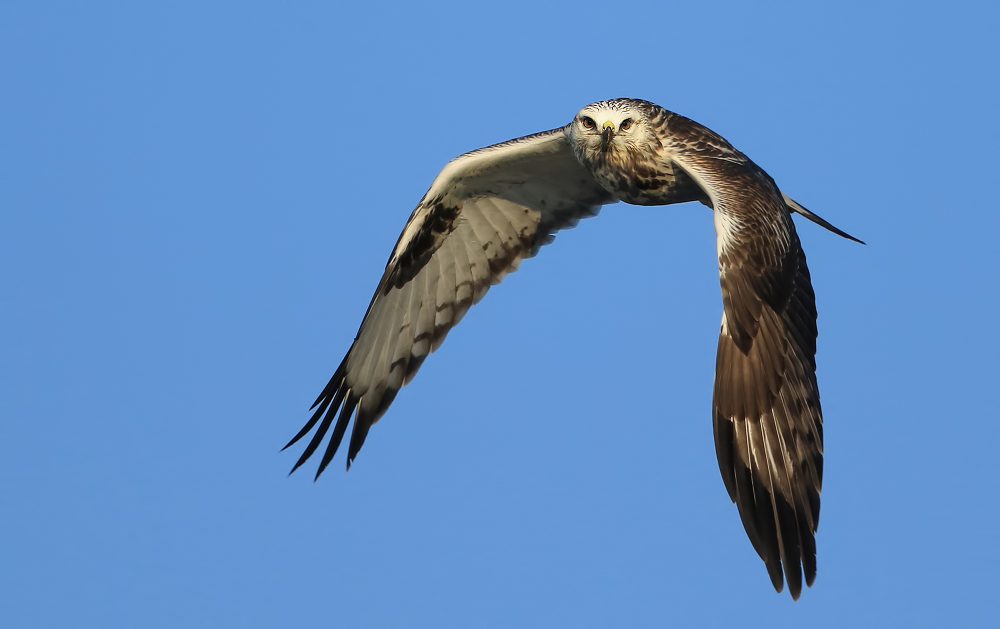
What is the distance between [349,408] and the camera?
9750 millimetres

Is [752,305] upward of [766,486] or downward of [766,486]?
upward

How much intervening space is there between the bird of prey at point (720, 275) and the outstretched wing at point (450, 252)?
0.04ft

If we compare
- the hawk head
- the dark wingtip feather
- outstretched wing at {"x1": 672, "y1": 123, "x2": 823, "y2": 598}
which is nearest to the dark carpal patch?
the dark wingtip feather

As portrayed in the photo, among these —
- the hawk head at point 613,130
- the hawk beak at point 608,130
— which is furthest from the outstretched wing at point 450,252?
the hawk beak at point 608,130

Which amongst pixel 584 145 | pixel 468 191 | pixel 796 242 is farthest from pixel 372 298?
pixel 796 242

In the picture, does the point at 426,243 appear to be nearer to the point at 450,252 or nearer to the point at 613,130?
the point at 450,252

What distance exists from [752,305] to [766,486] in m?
1.05

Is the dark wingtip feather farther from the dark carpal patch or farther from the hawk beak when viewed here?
the hawk beak

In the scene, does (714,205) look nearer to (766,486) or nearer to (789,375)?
(789,375)

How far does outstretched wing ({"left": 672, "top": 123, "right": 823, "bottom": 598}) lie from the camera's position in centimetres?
692

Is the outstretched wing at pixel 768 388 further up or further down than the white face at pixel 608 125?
further down

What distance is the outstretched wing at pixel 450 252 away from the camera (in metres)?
9.78

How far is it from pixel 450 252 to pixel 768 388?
3644mm

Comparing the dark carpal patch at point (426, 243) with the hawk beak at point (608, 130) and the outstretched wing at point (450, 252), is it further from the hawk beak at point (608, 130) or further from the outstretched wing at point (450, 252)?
the hawk beak at point (608, 130)
